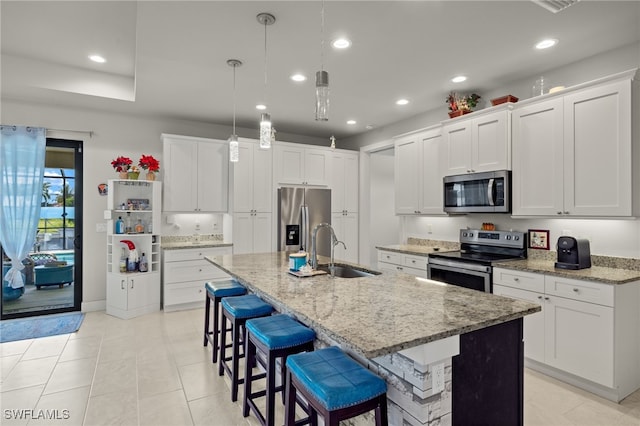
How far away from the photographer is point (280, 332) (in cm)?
194

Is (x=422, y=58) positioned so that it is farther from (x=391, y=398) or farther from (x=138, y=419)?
(x=138, y=419)

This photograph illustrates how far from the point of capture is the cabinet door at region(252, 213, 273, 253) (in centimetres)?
517

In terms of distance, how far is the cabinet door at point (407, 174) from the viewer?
15.0 feet

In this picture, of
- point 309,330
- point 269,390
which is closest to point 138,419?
point 269,390

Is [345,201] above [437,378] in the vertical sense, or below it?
above

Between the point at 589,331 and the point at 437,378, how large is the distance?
198cm

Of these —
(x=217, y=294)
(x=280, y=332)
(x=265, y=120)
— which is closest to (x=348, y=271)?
(x=280, y=332)

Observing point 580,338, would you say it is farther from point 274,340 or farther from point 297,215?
point 297,215

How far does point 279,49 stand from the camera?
116 inches

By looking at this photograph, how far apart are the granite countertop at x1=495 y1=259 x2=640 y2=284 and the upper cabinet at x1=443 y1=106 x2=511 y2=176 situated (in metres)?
1.00

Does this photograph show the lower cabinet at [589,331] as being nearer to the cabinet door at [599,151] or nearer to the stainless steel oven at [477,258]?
the stainless steel oven at [477,258]

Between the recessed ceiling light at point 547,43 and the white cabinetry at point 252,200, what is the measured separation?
3569 millimetres

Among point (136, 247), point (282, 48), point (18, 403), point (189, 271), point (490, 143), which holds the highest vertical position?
point (282, 48)

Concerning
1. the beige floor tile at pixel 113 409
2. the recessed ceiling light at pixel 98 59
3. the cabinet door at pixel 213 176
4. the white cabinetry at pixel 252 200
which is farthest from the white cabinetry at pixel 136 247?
the beige floor tile at pixel 113 409
